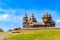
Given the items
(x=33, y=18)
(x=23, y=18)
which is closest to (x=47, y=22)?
(x=33, y=18)

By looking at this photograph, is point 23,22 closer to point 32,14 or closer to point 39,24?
point 32,14

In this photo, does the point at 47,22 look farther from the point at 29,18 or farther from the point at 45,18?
the point at 29,18

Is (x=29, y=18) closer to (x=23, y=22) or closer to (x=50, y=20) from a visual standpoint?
(x=23, y=22)

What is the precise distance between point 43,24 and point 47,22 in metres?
3.43

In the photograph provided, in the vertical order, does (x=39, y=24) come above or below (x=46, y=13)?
below

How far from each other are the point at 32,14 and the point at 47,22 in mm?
18703

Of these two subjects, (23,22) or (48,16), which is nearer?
(48,16)

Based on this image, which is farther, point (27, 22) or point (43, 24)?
point (27, 22)

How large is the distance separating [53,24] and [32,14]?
1979 centimetres

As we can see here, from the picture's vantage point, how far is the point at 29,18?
11019 cm

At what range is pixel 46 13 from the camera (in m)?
95.2

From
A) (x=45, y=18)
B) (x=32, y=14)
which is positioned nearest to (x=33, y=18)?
(x=32, y=14)

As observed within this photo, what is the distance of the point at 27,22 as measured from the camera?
356ft

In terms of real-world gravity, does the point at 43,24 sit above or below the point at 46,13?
below
